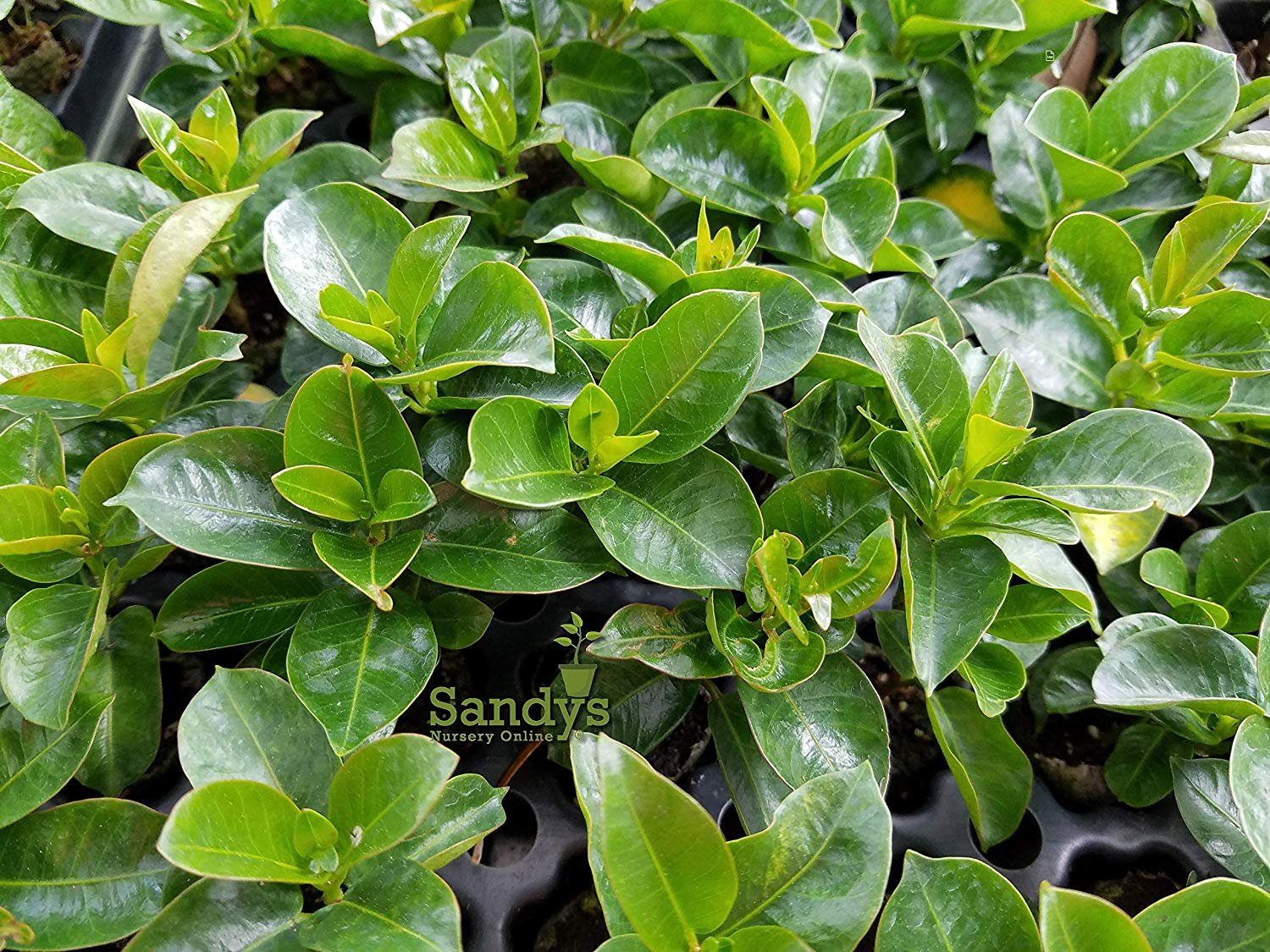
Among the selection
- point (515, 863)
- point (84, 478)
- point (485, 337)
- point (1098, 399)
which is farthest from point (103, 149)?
point (1098, 399)

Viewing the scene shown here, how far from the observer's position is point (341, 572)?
0.67m

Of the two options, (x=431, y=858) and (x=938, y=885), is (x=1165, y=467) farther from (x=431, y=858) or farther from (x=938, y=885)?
(x=431, y=858)

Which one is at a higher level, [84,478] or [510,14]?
[510,14]

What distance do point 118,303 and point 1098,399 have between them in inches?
36.9

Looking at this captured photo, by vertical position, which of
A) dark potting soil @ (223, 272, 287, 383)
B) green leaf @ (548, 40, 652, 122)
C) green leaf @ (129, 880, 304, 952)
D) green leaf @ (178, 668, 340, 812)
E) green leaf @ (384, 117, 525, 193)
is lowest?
dark potting soil @ (223, 272, 287, 383)

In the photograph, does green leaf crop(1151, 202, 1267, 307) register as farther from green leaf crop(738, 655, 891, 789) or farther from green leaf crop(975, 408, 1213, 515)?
green leaf crop(738, 655, 891, 789)

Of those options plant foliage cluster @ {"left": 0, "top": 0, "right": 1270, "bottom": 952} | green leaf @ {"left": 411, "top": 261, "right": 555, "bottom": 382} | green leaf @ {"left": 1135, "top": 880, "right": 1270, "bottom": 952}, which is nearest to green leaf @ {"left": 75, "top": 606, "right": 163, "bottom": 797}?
plant foliage cluster @ {"left": 0, "top": 0, "right": 1270, "bottom": 952}

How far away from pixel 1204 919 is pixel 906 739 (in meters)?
0.35

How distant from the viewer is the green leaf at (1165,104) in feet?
3.27

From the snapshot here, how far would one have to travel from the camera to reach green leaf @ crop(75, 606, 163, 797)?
76cm

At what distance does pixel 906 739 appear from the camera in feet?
3.20

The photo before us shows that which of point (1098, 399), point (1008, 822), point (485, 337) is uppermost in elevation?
point (1098, 399)

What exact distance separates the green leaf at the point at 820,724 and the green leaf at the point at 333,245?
1.43ft

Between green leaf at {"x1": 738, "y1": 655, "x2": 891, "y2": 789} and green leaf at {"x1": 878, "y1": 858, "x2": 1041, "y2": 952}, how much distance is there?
10 centimetres
